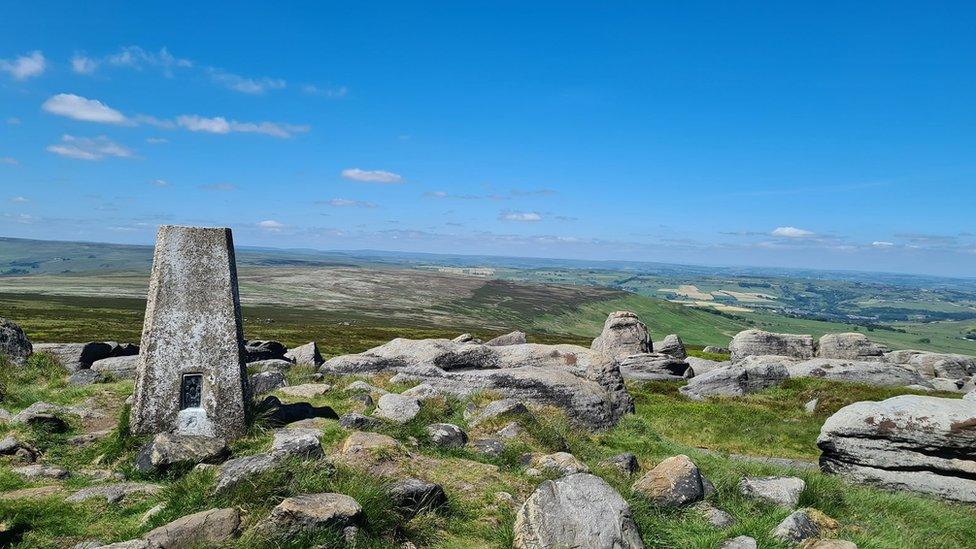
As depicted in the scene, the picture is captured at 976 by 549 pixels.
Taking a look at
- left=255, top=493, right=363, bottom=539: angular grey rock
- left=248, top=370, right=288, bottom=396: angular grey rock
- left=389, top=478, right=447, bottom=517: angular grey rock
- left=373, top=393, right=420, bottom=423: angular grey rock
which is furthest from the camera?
left=248, top=370, right=288, bottom=396: angular grey rock

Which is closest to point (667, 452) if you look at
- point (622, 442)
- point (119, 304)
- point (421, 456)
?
point (622, 442)

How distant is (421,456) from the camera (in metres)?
12.3

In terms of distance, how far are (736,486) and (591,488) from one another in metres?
4.63

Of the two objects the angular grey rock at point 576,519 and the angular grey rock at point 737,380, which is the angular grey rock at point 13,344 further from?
the angular grey rock at point 737,380

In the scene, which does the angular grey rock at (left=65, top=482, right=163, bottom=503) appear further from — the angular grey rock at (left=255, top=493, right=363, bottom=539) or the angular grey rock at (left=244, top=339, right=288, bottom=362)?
the angular grey rock at (left=244, top=339, right=288, bottom=362)

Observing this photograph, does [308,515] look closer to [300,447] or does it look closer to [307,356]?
[300,447]

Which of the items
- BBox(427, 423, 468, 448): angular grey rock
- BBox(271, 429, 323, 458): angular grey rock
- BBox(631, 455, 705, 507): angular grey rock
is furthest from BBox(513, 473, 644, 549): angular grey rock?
BBox(427, 423, 468, 448): angular grey rock

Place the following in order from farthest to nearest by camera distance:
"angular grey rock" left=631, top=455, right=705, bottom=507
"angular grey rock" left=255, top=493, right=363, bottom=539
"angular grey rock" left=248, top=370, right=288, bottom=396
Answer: "angular grey rock" left=248, top=370, right=288, bottom=396 → "angular grey rock" left=631, top=455, right=705, bottom=507 → "angular grey rock" left=255, top=493, right=363, bottom=539

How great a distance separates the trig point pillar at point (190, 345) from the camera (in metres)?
12.4

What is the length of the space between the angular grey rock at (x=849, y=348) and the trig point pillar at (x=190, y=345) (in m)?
55.8

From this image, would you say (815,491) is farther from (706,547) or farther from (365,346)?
(365,346)

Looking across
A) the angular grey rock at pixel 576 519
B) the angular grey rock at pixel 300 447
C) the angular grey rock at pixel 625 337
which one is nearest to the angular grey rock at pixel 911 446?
the angular grey rock at pixel 576 519

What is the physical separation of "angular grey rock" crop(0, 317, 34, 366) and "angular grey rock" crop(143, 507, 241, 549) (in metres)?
20.3

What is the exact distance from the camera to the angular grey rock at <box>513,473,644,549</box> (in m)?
8.43
